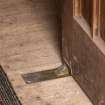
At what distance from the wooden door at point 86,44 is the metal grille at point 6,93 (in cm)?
36

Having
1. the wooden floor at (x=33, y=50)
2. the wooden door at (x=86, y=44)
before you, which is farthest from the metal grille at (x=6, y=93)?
the wooden door at (x=86, y=44)

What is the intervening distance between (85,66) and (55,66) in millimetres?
380

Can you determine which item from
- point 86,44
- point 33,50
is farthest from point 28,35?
point 86,44

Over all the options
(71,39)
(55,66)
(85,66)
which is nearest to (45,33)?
(55,66)

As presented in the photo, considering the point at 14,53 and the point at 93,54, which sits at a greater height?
the point at 93,54

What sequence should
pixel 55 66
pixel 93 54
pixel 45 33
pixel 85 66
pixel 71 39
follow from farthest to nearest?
1. pixel 45 33
2. pixel 55 66
3. pixel 71 39
4. pixel 85 66
5. pixel 93 54

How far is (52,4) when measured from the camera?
3.16 meters

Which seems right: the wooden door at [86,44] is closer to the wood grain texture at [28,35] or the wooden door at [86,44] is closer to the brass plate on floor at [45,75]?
the brass plate on floor at [45,75]

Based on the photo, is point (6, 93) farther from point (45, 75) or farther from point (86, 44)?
point (86, 44)

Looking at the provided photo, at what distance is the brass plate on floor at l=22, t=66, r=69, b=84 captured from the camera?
2.32 meters

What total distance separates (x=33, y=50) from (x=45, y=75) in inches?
12.2

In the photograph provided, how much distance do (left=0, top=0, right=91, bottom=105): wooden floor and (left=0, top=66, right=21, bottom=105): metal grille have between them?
28 millimetres

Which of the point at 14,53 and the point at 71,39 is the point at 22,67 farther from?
the point at 71,39

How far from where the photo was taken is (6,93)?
2217 millimetres
